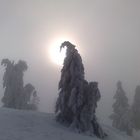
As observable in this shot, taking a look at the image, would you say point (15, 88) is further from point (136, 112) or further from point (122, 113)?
point (136, 112)

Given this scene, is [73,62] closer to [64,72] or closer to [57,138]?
[64,72]

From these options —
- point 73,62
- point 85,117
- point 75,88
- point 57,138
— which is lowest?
point 57,138

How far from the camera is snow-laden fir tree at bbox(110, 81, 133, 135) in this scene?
7600 centimetres

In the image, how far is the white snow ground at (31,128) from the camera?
1385 inches

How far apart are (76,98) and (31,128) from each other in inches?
308

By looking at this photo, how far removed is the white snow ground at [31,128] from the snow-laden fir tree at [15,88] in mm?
25091

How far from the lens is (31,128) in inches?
1517

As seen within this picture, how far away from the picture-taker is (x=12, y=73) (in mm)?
71812

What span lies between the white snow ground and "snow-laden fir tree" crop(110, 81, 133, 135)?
3028 centimetres

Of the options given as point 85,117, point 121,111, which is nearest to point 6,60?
point 121,111

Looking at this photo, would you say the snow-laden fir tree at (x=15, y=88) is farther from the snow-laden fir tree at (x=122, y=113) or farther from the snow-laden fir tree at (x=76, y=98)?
the snow-laden fir tree at (x=76, y=98)

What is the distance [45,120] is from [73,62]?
855cm

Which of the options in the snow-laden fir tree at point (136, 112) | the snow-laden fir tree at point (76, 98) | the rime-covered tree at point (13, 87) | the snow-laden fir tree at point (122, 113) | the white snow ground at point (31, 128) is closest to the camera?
the white snow ground at point (31, 128)

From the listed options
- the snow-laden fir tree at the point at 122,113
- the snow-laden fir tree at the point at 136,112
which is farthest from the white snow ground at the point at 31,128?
the snow-laden fir tree at the point at 136,112
